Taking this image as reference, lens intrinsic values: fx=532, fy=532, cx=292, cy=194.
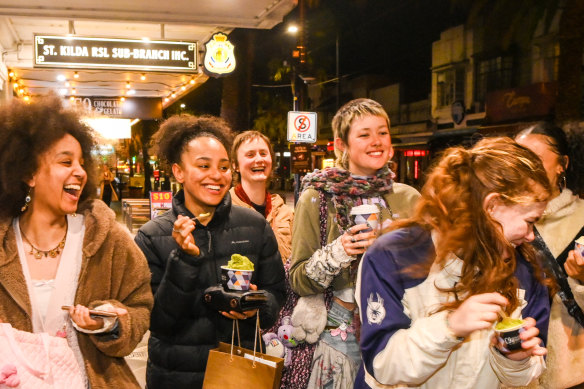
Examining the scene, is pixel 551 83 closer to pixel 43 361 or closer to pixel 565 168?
pixel 565 168

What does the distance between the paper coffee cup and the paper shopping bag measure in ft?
2.62

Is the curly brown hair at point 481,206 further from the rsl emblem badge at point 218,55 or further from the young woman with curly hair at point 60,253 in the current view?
the rsl emblem badge at point 218,55

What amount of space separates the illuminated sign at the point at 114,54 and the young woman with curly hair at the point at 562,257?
20.4 feet

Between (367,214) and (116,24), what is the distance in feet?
27.0

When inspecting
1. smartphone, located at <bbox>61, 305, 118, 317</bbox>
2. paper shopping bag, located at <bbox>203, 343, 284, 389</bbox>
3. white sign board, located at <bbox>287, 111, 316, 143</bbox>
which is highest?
white sign board, located at <bbox>287, 111, 316, 143</bbox>

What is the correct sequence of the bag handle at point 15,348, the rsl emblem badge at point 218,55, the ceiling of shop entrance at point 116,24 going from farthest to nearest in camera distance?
the rsl emblem badge at point 218,55
the ceiling of shop entrance at point 116,24
the bag handle at point 15,348

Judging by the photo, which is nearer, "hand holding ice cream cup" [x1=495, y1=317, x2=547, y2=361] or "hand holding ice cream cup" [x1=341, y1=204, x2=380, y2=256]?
"hand holding ice cream cup" [x1=495, y1=317, x2=547, y2=361]

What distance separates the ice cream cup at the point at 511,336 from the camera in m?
1.75

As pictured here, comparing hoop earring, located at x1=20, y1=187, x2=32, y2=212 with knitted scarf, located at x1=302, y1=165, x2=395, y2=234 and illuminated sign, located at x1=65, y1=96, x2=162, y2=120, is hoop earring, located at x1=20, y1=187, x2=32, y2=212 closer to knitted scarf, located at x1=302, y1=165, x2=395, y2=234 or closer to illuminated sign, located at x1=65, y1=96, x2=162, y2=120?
knitted scarf, located at x1=302, y1=165, x2=395, y2=234

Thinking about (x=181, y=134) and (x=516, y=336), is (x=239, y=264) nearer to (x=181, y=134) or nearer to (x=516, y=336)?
(x=181, y=134)

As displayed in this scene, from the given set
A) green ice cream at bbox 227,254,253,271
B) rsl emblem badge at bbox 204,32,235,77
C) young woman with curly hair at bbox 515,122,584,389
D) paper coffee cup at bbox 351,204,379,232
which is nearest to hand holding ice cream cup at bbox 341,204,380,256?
paper coffee cup at bbox 351,204,379,232

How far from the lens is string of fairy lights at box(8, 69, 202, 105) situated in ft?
37.0

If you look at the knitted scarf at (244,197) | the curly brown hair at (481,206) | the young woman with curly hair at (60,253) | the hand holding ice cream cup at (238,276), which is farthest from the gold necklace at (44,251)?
the knitted scarf at (244,197)

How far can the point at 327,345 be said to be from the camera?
10.1ft
